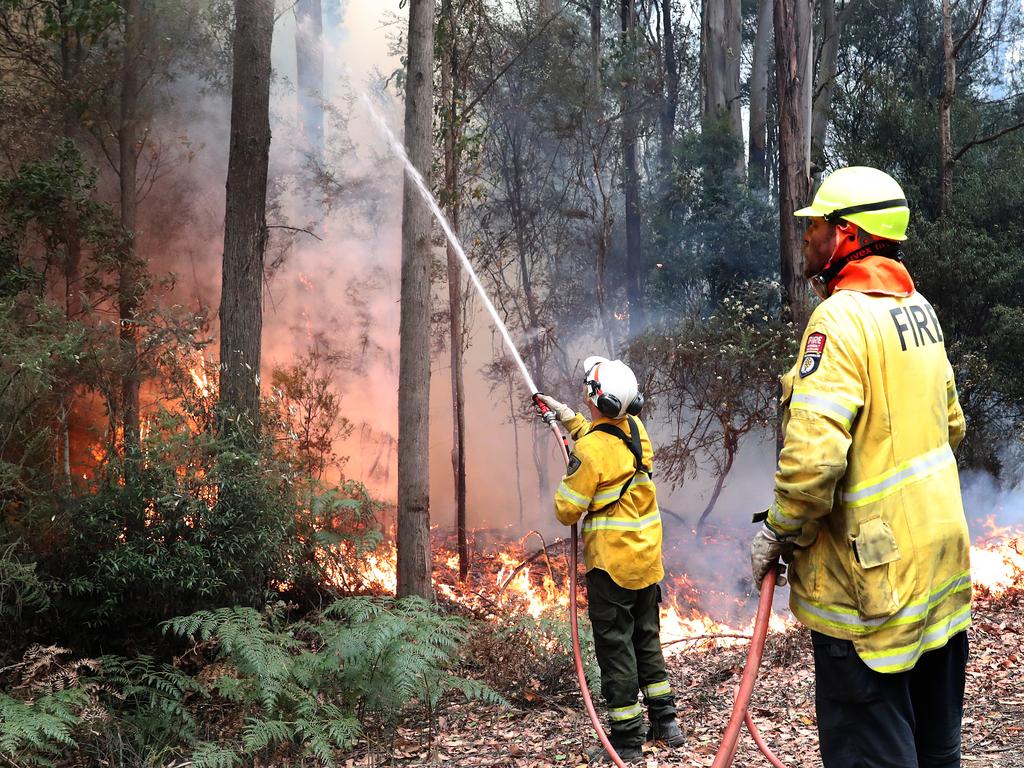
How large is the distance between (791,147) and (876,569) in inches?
406

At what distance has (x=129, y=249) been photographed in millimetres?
11672

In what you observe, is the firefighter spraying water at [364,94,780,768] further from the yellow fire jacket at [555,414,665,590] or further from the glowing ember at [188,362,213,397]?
the glowing ember at [188,362,213,397]

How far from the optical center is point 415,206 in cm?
912

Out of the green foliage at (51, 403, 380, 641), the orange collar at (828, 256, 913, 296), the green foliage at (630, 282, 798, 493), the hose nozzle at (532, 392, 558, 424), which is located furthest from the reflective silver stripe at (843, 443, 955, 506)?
the green foliage at (630, 282, 798, 493)

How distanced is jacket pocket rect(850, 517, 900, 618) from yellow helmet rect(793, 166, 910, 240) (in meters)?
1.01

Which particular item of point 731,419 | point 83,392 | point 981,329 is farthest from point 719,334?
point 83,392

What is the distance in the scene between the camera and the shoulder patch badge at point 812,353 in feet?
9.06

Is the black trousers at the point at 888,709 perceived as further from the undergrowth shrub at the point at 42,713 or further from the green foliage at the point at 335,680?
the undergrowth shrub at the point at 42,713

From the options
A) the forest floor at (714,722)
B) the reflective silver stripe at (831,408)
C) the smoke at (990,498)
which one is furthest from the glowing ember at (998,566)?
the reflective silver stripe at (831,408)

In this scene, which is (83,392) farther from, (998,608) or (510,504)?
(510,504)

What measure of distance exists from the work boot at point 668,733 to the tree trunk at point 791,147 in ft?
27.2

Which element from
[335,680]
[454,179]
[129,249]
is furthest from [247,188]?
[335,680]

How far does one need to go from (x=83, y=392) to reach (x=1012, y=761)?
798 cm

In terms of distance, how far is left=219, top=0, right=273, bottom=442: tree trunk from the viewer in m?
9.60
